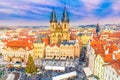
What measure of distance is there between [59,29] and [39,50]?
685cm

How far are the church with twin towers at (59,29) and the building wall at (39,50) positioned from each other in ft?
16.0

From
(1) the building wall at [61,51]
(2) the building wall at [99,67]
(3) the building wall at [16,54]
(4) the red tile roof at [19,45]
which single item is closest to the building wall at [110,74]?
(2) the building wall at [99,67]

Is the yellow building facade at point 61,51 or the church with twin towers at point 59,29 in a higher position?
the church with twin towers at point 59,29

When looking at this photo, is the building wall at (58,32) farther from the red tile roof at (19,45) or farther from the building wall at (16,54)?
the building wall at (16,54)

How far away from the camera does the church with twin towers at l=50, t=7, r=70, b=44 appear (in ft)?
147

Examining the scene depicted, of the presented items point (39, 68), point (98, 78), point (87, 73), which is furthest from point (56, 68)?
point (98, 78)

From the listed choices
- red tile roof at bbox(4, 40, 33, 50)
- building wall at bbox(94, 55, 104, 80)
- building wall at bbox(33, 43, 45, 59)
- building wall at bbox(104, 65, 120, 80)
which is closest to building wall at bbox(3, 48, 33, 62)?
red tile roof at bbox(4, 40, 33, 50)

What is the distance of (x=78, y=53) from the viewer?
138ft

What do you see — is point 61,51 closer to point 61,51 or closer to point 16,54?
point 61,51

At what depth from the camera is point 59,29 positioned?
4516cm

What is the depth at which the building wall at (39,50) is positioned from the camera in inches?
1617

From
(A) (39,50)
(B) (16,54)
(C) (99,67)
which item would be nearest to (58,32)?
(A) (39,50)

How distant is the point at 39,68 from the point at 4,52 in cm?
954

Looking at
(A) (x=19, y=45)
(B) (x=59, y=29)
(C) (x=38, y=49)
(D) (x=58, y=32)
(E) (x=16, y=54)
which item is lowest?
(E) (x=16, y=54)
